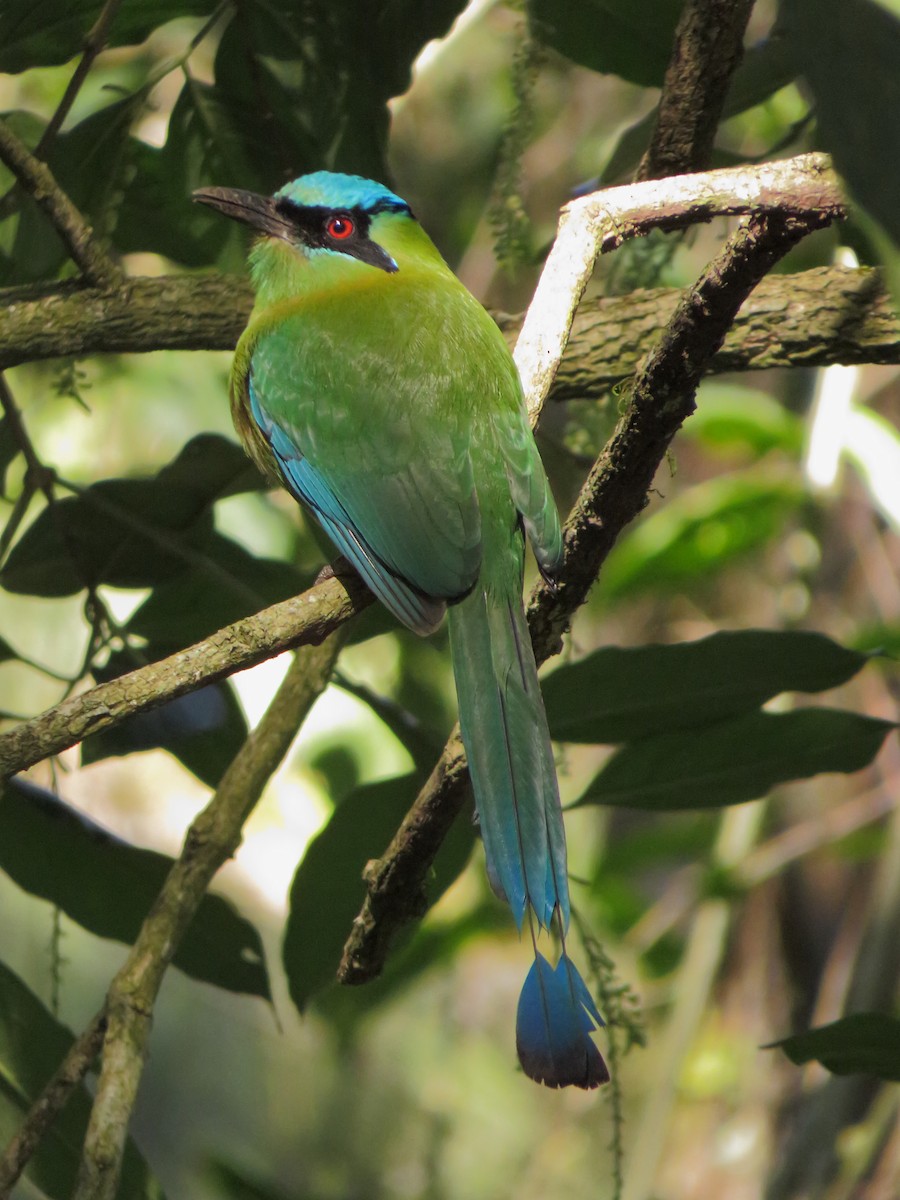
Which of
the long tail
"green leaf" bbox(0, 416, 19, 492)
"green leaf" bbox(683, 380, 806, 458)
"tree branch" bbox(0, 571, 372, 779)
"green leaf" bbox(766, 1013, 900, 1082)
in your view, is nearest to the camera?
"tree branch" bbox(0, 571, 372, 779)

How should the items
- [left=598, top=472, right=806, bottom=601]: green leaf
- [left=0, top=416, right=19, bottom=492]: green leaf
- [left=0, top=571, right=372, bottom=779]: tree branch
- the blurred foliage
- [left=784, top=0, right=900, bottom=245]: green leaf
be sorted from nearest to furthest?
[left=784, top=0, right=900, bottom=245]: green leaf → [left=0, top=571, right=372, bottom=779]: tree branch → the blurred foliage → [left=0, top=416, right=19, bottom=492]: green leaf → [left=598, top=472, right=806, bottom=601]: green leaf

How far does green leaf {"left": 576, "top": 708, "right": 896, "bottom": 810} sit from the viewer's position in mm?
1646

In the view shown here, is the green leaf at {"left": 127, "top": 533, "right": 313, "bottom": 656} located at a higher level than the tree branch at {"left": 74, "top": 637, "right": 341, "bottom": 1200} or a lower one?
higher

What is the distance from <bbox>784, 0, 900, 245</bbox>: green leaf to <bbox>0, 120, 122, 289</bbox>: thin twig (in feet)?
3.70

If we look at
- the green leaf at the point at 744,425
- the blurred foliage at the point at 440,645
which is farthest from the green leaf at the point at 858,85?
the green leaf at the point at 744,425

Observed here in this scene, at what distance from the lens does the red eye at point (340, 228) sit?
6.72ft

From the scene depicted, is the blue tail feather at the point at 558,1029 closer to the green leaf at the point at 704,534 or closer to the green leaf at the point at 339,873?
the green leaf at the point at 339,873

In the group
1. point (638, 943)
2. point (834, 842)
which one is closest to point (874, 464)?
point (834, 842)

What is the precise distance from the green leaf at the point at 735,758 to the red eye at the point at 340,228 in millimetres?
939

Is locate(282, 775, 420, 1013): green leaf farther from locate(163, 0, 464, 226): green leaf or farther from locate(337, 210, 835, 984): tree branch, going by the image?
locate(163, 0, 464, 226): green leaf

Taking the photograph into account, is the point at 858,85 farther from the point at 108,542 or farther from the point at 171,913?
the point at 108,542

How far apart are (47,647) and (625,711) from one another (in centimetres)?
178

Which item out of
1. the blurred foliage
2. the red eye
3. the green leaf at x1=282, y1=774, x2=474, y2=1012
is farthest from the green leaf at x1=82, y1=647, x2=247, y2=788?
the red eye

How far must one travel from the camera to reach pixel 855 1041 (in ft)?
4.73
